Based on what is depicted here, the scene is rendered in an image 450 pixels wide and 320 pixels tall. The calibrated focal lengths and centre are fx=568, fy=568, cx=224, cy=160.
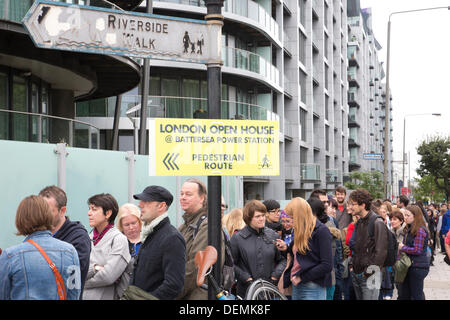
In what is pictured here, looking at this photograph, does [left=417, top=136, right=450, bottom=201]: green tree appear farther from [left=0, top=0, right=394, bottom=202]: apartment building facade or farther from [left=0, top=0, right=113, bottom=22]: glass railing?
[left=0, top=0, right=113, bottom=22]: glass railing

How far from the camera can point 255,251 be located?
6.55 m

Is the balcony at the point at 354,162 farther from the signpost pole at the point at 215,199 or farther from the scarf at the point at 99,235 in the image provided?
the signpost pole at the point at 215,199

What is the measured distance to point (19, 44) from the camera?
14812 mm

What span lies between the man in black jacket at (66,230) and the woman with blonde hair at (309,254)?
244 centimetres

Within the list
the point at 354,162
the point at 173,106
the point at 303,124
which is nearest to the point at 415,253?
the point at 173,106

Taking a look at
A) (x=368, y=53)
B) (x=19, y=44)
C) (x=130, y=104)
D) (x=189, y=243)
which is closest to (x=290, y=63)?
(x=130, y=104)

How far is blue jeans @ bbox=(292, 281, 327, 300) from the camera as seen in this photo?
20.4ft

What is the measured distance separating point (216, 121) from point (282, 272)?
310 centimetres

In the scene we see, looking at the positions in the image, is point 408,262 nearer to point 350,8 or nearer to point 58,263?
point 58,263

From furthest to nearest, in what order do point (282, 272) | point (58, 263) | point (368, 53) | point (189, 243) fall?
point (368, 53)
point (282, 272)
point (189, 243)
point (58, 263)

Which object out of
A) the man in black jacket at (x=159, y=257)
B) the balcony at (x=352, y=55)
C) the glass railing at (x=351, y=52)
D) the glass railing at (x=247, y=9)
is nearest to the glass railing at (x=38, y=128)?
the man in black jacket at (x=159, y=257)

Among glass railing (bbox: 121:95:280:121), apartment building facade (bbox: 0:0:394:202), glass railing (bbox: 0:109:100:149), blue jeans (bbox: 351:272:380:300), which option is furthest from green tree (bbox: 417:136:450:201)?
blue jeans (bbox: 351:272:380:300)

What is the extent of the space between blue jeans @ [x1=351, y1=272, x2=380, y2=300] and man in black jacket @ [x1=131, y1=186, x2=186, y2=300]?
4140 millimetres

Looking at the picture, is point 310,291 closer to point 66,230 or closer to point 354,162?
point 66,230
